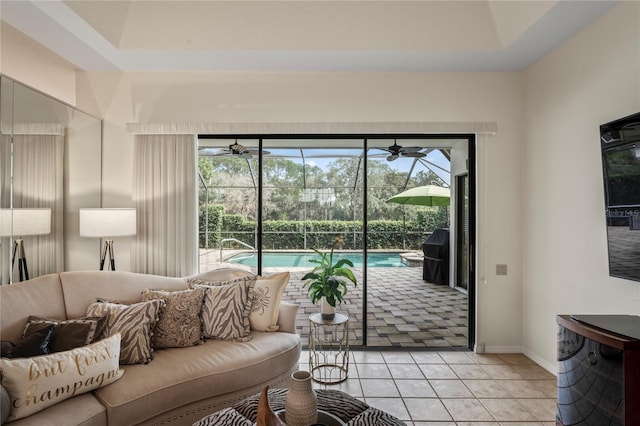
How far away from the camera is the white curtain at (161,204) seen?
10.8 ft

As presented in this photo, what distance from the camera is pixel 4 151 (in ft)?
7.55

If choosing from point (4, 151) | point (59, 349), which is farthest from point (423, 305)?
point (4, 151)

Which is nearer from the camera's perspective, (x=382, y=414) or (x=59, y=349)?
(x=382, y=414)

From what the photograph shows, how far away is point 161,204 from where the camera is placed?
10.8 feet

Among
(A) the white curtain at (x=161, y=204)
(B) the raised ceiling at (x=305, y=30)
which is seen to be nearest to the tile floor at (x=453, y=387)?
(A) the white curtain at (x=161, y=204)

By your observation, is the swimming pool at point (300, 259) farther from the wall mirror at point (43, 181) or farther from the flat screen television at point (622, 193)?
the flat screen television at point (622, 193)

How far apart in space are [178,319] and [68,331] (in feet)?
1.99

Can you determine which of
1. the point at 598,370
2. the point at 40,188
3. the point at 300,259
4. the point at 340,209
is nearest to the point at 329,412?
the point at 598,370

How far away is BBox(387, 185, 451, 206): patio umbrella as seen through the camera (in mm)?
3471

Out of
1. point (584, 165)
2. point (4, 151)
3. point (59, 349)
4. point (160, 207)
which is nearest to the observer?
point (59, 349)

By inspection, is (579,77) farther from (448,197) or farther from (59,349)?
(59,349)

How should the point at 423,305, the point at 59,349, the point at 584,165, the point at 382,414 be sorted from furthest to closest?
1. the point at 423,305
2. the point at 584,165
3. the point at 59,349
4. the point at 382,414

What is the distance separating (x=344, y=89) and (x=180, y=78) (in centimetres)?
163

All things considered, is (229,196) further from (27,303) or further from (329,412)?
(329,412)
